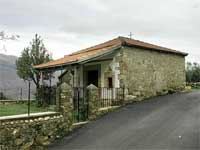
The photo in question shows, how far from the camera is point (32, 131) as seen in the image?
11367 millimetres

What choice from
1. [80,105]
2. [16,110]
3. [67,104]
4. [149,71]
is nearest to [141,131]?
[67,104]

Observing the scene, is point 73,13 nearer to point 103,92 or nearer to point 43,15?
point 43,15

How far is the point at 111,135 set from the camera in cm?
1115

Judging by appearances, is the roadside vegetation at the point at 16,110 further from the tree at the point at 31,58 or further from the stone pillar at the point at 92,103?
the tree at the point at 31,58

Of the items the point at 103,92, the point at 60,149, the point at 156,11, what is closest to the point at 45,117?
the point at 60,149

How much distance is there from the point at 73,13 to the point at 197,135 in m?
9.93

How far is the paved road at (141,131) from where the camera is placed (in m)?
9.91

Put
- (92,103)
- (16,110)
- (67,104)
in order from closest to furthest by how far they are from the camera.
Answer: (67,104)
(92,103)
(16,110)

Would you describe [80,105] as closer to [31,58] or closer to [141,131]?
[141,131]

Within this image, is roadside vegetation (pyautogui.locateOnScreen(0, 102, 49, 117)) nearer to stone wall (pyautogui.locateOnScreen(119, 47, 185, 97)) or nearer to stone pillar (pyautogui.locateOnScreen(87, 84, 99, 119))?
stone pillar (pyautogui.locateOnScreen(87, 84, 99, 119))

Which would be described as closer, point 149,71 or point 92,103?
point 92,103

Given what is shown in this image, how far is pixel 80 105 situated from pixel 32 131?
319 cm

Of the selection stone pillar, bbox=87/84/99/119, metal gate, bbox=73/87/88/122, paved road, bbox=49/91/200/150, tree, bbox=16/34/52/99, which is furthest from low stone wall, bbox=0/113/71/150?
tree, bbox=16/34/52/99

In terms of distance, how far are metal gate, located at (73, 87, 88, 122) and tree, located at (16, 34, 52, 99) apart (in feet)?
48.6
